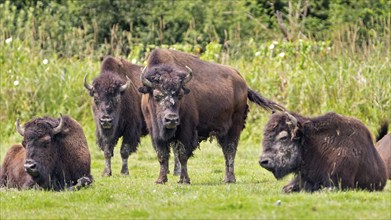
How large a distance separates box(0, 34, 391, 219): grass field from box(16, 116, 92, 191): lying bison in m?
0.41

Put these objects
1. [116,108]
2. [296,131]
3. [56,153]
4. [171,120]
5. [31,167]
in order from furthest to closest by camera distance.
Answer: [116,108] < [171,120] < [56,153] < [31,167] < [296,131]

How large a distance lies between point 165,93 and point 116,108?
10.8 ft

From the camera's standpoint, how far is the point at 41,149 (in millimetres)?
16328

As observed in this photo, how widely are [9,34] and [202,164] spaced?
13.2m

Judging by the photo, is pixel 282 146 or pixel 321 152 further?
pixel 282 146

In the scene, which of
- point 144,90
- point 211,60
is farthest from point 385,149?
point 211,60

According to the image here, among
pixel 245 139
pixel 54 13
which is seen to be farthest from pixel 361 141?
pixel 54 13

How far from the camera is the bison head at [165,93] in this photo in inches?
683

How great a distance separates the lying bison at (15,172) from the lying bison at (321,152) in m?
3.88

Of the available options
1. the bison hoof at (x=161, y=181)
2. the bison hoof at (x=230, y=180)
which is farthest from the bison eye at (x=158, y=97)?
the bison hoof at (x=230, y=180)

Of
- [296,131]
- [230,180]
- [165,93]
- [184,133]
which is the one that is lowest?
[230,180]

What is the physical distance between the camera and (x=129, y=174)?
Result: 20656 millimetres

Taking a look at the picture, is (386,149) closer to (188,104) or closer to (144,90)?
(188,104)

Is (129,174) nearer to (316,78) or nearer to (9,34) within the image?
(316,78)
